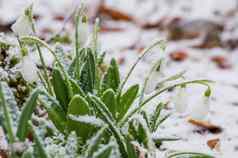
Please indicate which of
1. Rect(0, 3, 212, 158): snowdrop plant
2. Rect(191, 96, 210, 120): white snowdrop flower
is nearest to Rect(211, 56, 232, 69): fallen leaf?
Rect(0, 3, 212, 158): snowdrop plant

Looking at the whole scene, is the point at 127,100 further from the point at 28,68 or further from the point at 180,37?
the point at 180,37

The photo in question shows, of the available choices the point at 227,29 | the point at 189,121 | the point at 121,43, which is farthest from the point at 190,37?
the point at 189,121

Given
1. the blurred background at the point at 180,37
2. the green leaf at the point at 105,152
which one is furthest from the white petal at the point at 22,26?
the blurred background at the point at 180,37

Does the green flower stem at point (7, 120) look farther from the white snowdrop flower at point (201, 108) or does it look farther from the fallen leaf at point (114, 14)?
the fallen leaf at point (114, 14)

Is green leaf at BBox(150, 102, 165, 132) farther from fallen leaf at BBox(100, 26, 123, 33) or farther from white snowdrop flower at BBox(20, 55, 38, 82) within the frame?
fallen leaf at BBox(100, 26, 123, 33)

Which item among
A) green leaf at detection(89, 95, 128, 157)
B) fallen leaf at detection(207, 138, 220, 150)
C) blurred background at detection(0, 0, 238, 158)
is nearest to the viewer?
green leaf at detection(89, 95, 128, 157)

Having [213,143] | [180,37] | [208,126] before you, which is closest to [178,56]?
[180,37]

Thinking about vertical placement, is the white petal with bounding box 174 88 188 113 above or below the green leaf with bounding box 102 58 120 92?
below
